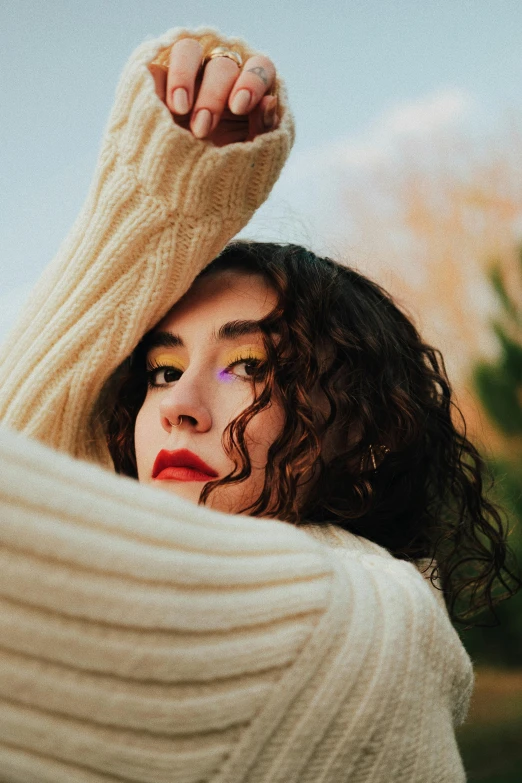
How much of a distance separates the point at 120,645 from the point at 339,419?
0.72 m

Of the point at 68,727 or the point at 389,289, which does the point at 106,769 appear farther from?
the point at 389,289

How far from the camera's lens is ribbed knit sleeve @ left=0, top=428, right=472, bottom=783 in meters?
0.55

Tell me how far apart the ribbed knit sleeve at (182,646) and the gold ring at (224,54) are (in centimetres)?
73

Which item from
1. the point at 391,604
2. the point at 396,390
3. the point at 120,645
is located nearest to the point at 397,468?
the point at 396,390

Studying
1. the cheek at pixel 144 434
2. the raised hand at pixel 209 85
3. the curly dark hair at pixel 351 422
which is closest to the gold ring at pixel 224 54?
the raised hand at pixel 209 85

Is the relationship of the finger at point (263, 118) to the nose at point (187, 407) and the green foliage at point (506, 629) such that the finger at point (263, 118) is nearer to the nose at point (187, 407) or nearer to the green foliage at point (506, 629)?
the nose at point (187, 407)

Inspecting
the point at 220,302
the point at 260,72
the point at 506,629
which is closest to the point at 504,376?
the point at 506,629

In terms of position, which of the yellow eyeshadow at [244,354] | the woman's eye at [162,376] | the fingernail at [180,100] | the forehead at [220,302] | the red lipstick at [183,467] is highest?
the fingernail at [180,100]

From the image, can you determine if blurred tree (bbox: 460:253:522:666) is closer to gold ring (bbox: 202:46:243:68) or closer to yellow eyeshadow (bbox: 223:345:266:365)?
yellow eyeshadow (bbox: 223:345:266:365)

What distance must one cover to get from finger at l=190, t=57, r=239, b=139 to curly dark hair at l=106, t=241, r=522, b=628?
0.27 meters

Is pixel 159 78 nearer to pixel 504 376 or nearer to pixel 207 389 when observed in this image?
pixel 207 389

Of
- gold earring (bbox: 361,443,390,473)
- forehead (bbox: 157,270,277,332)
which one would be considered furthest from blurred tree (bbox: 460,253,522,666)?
forehead (bbox: 157,270,277,332)

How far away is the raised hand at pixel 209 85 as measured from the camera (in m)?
1.09

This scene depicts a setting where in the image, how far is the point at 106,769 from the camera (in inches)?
23.1
